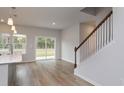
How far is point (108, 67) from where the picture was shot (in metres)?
2.78

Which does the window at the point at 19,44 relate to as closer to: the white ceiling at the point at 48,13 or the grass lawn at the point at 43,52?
the grass lawn at the point at 43,52

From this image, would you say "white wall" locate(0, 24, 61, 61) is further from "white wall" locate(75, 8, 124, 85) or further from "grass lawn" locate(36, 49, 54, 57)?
"white wall" locate(75, 8, 124, 85)

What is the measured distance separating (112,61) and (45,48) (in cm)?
675

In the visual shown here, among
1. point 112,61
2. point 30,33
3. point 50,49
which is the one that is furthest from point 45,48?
point 112,61

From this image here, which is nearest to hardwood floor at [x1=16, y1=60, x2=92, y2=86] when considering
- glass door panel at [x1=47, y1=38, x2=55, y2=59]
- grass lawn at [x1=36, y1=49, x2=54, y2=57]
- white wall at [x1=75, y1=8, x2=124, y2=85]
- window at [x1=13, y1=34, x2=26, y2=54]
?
white wall at [x1=75, y1=8, x2=124, y2=85]

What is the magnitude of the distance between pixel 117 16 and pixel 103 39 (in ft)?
3.32

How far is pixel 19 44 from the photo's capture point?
7.55 m

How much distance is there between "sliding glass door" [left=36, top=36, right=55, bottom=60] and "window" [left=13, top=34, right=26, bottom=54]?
111cm

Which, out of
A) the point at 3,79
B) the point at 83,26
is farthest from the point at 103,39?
the point at 83,26

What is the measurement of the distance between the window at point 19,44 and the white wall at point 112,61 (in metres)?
5.73

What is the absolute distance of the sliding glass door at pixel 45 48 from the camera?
8477 mm

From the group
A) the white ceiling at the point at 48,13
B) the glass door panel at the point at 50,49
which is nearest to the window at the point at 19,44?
the white ceiling at the point at 48,13

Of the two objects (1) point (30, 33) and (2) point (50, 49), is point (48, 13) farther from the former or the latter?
(2) point (50, 49)
